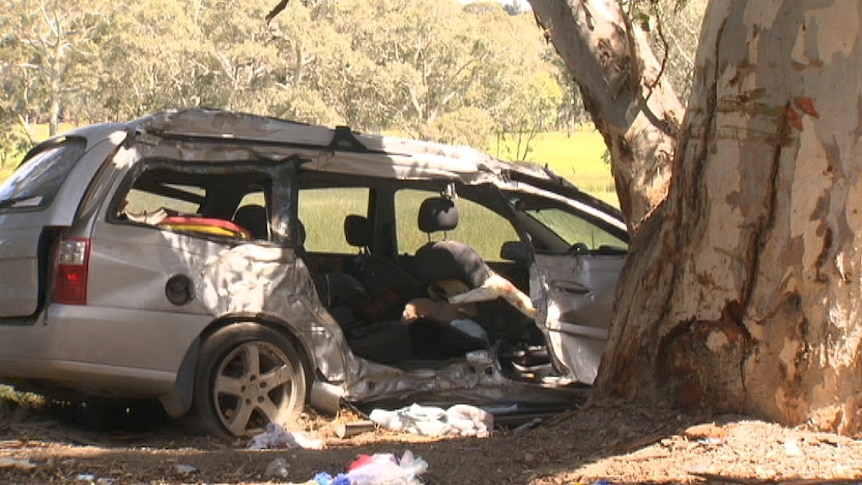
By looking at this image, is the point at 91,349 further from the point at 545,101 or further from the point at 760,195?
the point at 545,101

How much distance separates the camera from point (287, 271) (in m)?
7.29

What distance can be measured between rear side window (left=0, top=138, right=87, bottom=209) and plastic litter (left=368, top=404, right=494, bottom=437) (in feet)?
7.32

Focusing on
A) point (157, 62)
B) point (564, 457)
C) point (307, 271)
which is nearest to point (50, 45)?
point (157, 62)

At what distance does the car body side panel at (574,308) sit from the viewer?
7812 mm

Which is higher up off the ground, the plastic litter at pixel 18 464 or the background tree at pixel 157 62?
the background tree at pixel 157 62

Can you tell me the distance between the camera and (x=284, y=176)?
295 inches

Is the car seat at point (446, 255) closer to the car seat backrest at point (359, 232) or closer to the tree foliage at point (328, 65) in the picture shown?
the car seat backrest at point (359, 232)

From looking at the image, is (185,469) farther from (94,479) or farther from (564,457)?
(564,457)

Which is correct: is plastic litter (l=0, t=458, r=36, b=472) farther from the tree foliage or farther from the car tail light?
the tree foliage

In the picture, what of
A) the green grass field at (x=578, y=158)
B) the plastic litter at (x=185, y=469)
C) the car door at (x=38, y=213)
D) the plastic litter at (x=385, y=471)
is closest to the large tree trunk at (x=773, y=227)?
the plastic litter at (x=385, y=471)

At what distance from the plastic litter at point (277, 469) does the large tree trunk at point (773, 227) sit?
1717 mm

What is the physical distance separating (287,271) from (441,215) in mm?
1290

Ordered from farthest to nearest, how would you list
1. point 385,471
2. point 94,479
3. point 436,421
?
point 436,421 → point 94,479 → point 385,471

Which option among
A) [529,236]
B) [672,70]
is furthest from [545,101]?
[529,236]
